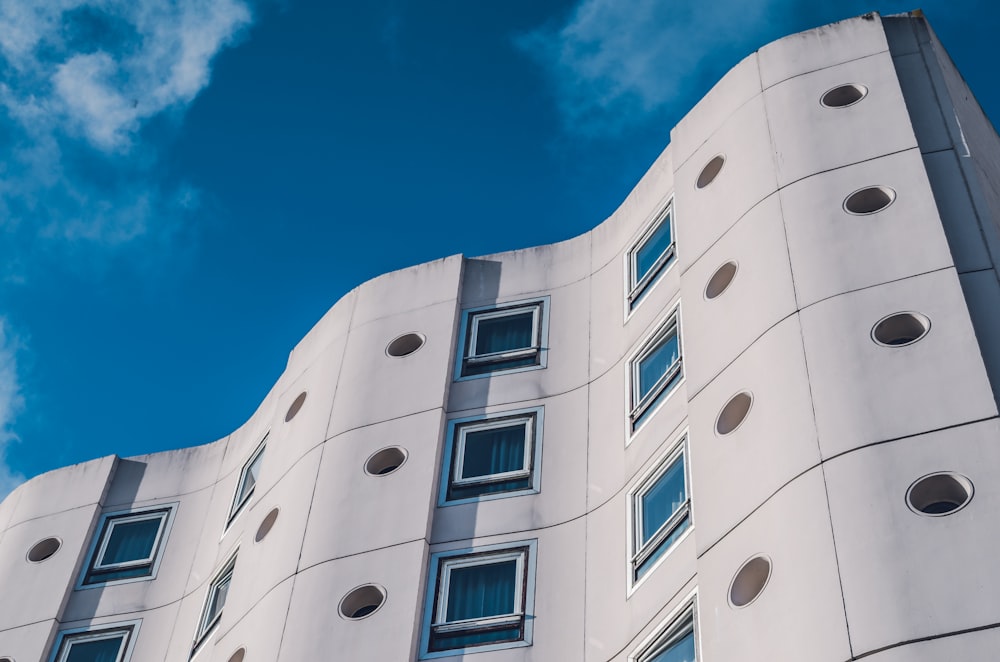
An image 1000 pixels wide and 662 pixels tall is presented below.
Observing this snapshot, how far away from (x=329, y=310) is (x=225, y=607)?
6.58 m

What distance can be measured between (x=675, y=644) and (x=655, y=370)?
5.68 meters

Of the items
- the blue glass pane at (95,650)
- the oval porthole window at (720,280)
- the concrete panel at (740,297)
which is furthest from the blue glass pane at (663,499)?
the blue glass pane at (95,650)

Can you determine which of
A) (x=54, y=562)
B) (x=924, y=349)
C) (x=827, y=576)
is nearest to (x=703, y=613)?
(x=827, y=576)

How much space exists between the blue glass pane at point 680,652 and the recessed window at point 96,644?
38.8ft

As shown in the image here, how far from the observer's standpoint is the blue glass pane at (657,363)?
75.4ft

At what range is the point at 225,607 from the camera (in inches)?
965

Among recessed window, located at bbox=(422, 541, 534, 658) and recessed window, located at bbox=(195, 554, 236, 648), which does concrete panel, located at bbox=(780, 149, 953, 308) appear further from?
recessed window, located at bbox=(195, 554, 236, 648)

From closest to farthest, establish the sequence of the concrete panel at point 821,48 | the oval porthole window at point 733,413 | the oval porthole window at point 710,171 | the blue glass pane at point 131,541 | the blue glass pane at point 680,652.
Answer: the blue glass pane at point 680,652, the oval porthole window at point 733,413, the concrete panel at point 821,48, the oval porthole window at point 710,171, the blue glass pane at point 131,541

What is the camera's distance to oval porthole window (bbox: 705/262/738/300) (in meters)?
21.6

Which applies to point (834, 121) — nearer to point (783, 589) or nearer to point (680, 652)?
point (680, 652)

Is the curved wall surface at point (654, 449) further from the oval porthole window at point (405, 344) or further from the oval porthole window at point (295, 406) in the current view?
the oval porthole window at point (295, 406)

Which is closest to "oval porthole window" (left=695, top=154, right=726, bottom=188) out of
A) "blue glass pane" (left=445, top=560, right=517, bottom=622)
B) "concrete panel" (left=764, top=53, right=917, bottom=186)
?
"concrete panel" (left=764, top=53, right=917, bottom=186)

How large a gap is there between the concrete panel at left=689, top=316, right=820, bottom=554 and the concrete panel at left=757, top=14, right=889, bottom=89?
645 cm

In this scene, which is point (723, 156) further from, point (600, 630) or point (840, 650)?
point (840, 650)
